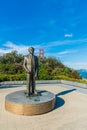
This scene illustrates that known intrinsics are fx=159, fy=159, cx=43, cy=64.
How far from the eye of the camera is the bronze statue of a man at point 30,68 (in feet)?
21.6

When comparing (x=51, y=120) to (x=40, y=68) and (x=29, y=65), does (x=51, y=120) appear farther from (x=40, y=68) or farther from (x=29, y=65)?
(x=40, y=68)

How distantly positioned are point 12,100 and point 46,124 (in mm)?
1795

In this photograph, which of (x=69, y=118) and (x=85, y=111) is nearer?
(x=69, y=118)

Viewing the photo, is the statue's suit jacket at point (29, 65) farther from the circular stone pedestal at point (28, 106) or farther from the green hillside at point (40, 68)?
the green hillside at point (40, 68)

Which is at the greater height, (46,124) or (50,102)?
(50,102)

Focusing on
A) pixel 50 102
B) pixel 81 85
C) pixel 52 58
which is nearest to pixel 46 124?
pixel 50 102

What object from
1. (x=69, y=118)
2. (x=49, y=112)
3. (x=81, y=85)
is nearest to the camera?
(x=69, y=118)

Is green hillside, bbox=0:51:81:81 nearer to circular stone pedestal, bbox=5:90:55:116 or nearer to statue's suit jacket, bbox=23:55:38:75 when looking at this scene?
statue's suit jacket, bbox=23:55:38:75

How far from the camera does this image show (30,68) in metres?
6.57

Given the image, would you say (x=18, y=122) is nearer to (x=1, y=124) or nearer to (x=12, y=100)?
(x=1, y=124)

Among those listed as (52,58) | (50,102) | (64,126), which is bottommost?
(64,126)

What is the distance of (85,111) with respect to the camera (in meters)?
6.07

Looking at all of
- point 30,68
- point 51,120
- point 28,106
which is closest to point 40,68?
point 30,68

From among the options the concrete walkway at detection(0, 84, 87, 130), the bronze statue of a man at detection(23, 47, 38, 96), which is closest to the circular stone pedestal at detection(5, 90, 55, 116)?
the concrete walkway at detection(0, 84, 87, 130)
